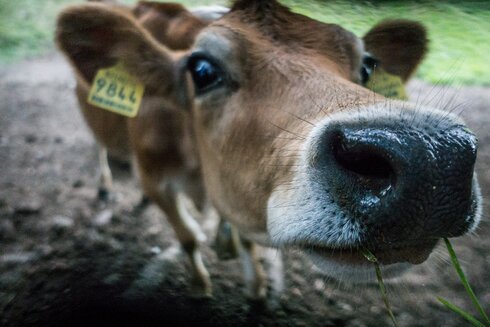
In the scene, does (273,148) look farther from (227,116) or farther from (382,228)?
(382,228)

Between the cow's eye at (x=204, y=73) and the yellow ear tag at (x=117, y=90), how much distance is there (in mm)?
384

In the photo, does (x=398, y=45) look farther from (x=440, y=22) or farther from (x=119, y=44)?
(x=119, y=44)

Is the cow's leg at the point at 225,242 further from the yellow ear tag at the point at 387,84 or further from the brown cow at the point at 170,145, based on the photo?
the yellow ear tag at the point at 387,84

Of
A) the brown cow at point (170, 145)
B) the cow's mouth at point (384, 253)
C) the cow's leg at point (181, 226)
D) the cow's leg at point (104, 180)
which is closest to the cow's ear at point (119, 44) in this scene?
the brown cow at point (170, 145)

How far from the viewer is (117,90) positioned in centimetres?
208

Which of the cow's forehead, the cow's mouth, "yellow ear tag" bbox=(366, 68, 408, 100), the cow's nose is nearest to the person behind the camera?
the cow's nose

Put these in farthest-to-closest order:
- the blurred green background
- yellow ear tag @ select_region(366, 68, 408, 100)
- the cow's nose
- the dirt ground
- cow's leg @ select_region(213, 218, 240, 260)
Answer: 1. cow's leg @ select_region(213, 218, 240, 260)
2. the dirt ground
3. yellow ear tag @ select_region(366, 68, 408, 100)
4. the blurred green background
5. the cow's nose

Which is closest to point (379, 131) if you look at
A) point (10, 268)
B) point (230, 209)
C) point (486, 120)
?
point (230, 209)

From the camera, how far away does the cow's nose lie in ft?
3.14

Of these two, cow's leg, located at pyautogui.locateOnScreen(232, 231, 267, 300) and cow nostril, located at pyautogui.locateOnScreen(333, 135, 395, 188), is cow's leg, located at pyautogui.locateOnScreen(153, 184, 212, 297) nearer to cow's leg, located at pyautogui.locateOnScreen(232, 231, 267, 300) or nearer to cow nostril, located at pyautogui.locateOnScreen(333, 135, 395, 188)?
cow's leg, located at pyautogui.locateOnScreen(232, 231, 267, 300)

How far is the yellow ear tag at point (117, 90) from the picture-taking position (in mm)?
2070

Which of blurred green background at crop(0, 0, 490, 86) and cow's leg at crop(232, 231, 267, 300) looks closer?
blurred green background at crop(0, 0, 490, 86)

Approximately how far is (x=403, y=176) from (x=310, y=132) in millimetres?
318

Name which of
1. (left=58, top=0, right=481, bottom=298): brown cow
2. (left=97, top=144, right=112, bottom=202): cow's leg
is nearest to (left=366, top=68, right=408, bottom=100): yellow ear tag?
(left=58, top=0, right=481, bottom=298): brown cow
